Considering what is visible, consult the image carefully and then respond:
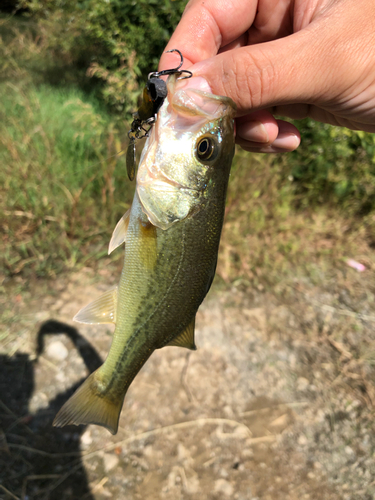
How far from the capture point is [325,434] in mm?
2643

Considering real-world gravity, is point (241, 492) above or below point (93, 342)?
below

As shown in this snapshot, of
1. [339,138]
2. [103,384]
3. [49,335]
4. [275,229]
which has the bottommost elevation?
[49,335]

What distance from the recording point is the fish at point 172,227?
1.40m

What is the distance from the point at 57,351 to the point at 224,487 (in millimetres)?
1689

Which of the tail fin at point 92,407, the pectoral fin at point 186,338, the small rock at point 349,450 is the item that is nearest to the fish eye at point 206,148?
the pectoral fin at point 186,338

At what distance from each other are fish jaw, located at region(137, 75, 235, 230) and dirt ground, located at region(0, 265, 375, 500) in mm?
1840

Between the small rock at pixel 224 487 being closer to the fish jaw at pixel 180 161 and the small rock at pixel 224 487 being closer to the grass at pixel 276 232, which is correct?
the grass at pixel 276 232

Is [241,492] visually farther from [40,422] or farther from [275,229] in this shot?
[275,229]

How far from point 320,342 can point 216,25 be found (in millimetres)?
2944

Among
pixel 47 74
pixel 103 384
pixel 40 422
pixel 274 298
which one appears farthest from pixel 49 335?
pixel 47 74

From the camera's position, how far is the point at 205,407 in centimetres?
264

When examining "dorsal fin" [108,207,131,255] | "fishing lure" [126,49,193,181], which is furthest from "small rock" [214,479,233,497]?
"fishing lure" [126,49,193,181]

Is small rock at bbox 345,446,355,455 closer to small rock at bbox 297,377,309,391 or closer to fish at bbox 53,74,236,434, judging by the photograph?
small rock at bbox 297,377,309,391

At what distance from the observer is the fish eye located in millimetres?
1411
